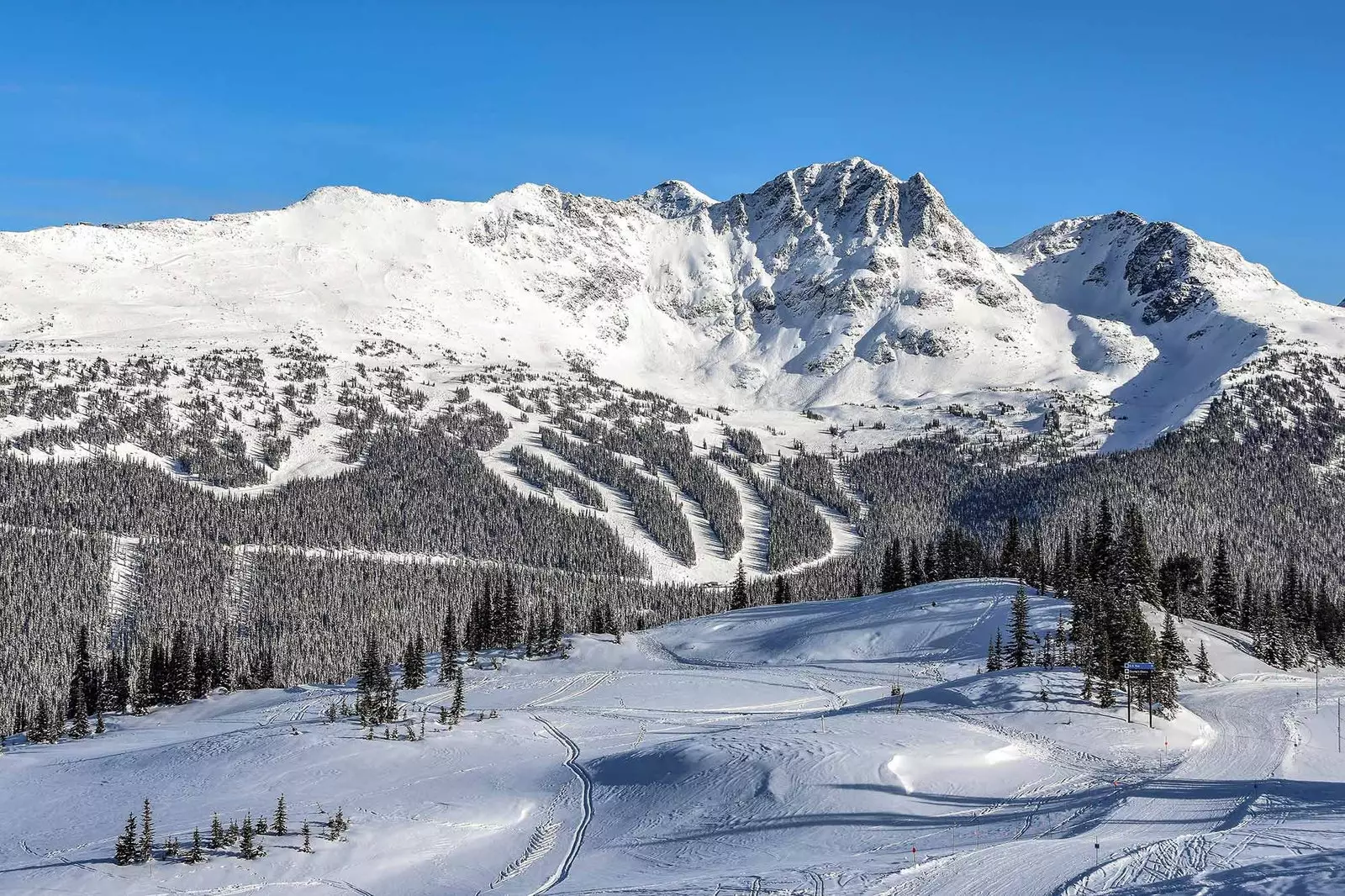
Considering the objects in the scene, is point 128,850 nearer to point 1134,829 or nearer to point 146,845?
point 146,845

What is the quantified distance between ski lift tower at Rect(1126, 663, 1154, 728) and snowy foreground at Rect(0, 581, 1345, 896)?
3.49ft

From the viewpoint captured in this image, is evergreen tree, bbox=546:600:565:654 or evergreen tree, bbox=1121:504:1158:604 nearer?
evergreen tree, bbox=1121:504:1158:604

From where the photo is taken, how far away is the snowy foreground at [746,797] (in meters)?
42.1

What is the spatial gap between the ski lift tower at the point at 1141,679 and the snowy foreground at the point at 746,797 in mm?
1064

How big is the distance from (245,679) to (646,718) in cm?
7957

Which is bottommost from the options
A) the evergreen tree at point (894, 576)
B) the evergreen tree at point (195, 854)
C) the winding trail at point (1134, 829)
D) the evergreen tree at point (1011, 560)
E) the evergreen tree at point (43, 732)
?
the evergreen tree at point (43, 732)

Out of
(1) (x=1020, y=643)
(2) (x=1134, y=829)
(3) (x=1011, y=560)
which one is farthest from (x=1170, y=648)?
(3) (x=1011, y=560)

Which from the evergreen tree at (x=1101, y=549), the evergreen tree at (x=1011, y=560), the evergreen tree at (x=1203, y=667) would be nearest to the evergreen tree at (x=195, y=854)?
the evergreen tree at (x=1101, y=549)

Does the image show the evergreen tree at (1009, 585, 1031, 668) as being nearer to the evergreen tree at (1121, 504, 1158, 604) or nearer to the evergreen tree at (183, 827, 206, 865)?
the evergreen tree at (1121, 504, 1158, 604)

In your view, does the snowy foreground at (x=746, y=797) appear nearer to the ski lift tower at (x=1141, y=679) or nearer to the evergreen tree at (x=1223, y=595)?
the ski lift tower at (x=1141, y=679)

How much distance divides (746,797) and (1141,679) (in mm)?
35142

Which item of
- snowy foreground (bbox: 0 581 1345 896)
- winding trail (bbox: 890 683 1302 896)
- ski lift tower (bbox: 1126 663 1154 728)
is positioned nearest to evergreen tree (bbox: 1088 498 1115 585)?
snowy foreground (bbox: 0 581 1345 896)

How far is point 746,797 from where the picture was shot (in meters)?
54.3

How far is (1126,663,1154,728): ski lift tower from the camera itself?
71625 millimetres
